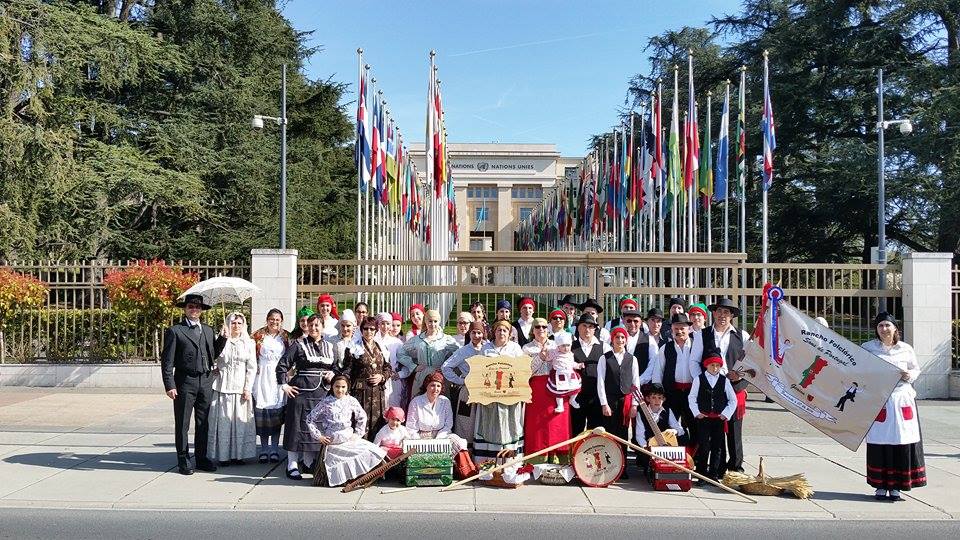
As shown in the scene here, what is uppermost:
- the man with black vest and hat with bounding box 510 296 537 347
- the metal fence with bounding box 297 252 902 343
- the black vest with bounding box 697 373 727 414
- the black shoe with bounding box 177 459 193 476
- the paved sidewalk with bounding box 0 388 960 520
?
the metal fence with bounding box 297 252 902 343

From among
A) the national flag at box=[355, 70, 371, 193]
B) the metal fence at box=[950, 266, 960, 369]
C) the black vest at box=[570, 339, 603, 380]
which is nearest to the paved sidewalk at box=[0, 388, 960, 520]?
the black vest at box=[570, 339, 603, 380]

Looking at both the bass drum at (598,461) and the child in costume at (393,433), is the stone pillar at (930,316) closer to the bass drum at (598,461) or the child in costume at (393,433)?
the bass drum at (598,461)

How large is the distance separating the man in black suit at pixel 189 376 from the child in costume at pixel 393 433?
6.41 feet

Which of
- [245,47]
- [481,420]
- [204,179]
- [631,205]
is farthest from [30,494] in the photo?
[245,47]

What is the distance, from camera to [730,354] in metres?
8.77

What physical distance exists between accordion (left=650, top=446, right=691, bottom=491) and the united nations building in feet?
247

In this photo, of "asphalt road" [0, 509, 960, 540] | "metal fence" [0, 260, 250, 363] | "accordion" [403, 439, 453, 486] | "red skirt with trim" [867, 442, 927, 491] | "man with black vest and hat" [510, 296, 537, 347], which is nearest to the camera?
"asphalt road" [0, 509, 960, 540]

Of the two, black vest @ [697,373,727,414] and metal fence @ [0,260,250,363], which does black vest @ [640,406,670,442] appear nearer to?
black vest @ [697,373,727,414]

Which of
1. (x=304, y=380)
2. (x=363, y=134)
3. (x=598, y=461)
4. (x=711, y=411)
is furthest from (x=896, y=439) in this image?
(x=363, y=134)

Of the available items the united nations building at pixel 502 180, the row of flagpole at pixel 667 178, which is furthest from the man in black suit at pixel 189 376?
the united nations building at pixel 502 180

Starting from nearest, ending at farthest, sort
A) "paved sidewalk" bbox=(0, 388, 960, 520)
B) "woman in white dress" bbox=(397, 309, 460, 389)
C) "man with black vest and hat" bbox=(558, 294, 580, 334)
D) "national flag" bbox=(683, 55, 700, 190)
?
"paved sidewalk" bbox=(0, 388, 960, 520), "woman in white dress" bbox=(397, 309, 460, 389), "man with black vest and hat" bbox=(558, 294, 580, 334), "national flag" bbox=(683, 55, 700, 190)

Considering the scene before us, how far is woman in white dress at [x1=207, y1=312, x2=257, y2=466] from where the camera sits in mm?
8828

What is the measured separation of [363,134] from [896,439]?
13.5 metres

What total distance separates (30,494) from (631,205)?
21734 mm
